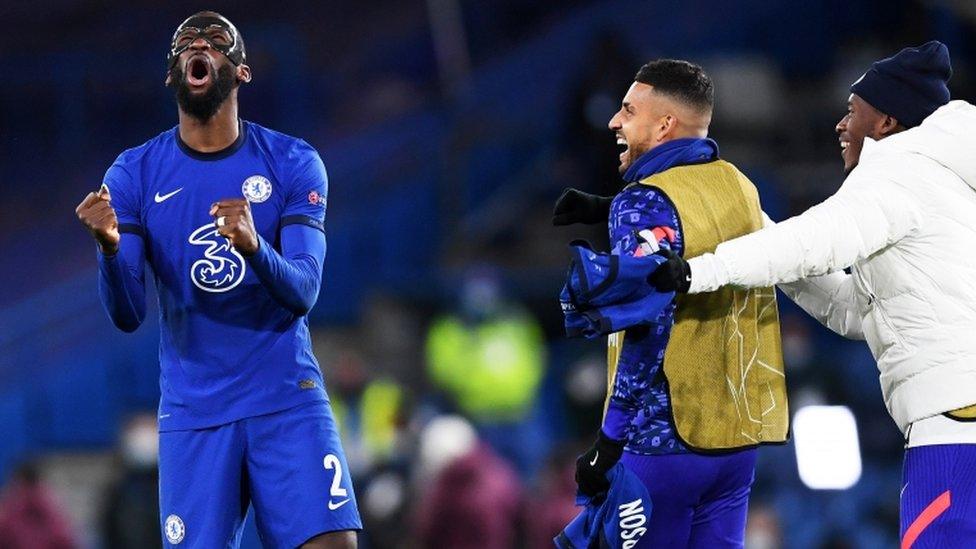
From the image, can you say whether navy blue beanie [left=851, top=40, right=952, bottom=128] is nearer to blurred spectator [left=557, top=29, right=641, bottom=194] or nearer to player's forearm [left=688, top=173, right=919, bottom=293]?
player's forearm [left=688, top=173, right=919, bottom=293]

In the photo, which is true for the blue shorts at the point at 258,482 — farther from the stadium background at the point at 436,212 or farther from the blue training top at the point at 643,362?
the stadium background at the point at 436,212

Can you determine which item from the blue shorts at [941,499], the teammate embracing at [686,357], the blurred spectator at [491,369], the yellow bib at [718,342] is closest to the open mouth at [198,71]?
the teammate embracing at [686,357]

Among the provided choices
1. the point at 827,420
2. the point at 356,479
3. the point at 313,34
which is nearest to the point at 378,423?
the point at 356,479

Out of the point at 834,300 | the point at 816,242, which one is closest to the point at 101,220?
the point at 816,242

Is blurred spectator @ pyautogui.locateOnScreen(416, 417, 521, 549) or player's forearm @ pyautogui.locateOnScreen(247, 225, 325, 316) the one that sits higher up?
player's forearm @ pyautogui.locateOnScreen(247, 225, 325, 316)

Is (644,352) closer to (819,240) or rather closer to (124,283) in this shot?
(819,240)

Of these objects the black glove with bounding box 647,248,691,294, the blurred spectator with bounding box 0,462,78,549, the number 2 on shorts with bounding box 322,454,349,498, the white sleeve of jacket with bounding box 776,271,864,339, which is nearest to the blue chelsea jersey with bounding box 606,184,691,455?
the black glove with bounding box 647,248,691,294

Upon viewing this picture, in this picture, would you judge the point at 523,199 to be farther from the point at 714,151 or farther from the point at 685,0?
the point at 714,151

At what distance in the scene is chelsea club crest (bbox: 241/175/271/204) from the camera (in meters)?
4.47

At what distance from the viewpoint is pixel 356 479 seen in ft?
33.7

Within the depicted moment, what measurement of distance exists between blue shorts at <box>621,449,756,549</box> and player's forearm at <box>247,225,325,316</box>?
100 cm

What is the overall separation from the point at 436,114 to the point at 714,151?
1015cm

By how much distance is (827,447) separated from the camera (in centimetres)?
1127

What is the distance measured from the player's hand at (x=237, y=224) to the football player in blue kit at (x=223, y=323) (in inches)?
8.6
